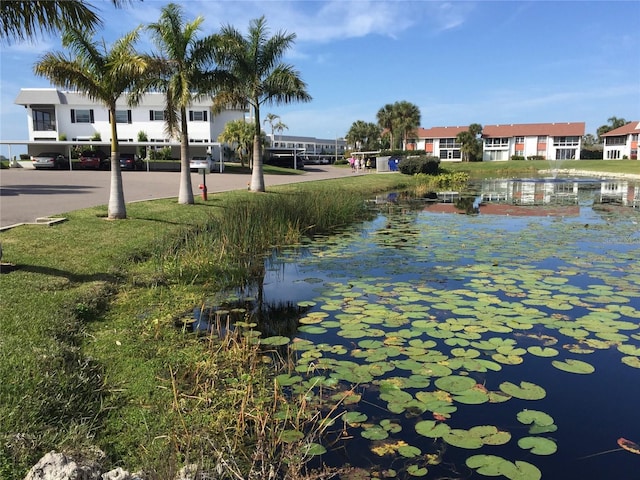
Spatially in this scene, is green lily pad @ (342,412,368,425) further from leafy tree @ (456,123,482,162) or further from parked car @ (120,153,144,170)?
leafy tree @ (456,123,482,162)

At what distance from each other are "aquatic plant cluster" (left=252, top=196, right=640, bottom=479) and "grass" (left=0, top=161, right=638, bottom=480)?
602mm

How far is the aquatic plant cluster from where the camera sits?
3.81m

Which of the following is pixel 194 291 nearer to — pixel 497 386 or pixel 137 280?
pixel 137 280

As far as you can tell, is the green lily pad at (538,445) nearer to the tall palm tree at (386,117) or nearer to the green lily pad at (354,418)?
the green lily pad at (354,418)

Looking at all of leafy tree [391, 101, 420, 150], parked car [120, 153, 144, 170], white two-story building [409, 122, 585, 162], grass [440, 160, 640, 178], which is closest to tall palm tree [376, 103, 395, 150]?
leafy tree [391, 101, 420, 150]

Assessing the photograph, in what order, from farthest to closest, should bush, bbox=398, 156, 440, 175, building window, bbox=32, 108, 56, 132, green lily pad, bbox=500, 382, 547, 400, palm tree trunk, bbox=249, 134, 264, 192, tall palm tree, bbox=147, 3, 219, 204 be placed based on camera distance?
building window, bbox=32, 108, 56, 132 → bush, bbox=398, 156, 440, 175 → palm tree trunk, bbox=249, 134, 264, 192 → tall palm tree, bbox=147, 3, 219, 204 → green lily pad, bbox=500, 382, 547, 400

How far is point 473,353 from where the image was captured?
547 cm

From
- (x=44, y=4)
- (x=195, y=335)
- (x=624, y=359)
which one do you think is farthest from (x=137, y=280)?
(x=624, y=359)

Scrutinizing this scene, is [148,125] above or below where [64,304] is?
above

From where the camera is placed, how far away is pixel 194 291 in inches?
322

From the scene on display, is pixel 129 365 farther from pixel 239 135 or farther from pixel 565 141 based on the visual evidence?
pixel 565 141

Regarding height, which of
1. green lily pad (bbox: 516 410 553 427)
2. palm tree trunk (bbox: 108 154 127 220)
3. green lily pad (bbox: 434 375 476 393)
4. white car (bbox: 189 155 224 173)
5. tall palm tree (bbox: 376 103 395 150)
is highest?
tall palm tree (bbox: 376 103 395 150)

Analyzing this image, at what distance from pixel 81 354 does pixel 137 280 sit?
128 inches

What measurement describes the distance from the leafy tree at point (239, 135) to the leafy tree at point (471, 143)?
45.9 metres
